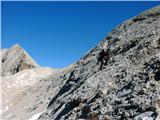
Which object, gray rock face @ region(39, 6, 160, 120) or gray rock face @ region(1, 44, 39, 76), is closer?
gray rock face @ region(39, 6, 160, 120)

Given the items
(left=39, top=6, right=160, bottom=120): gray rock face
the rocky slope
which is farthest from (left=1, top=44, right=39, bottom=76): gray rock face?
(left=39, top=6, right=160, bottom=120): gray rock face

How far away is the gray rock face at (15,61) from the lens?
104m

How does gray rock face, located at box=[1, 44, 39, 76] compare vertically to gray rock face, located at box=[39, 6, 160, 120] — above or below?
above

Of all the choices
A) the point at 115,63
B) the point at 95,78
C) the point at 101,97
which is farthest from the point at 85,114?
the point at 115,63

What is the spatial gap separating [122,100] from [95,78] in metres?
7.12

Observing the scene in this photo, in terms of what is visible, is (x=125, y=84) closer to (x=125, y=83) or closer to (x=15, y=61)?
(x=125, y=83)

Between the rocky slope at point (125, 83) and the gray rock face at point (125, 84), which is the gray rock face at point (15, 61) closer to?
the rocky slope at point (125, 83)

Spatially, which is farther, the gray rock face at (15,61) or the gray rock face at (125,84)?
the gray rock face at (15,61)

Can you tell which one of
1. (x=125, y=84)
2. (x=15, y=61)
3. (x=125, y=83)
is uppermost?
(x=15, y=61)

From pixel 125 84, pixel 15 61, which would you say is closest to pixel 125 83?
pixel 125 84

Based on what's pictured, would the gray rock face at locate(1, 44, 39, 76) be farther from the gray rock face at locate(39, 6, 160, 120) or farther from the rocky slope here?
the gray rock face at locate(39, 6, 160, 120)

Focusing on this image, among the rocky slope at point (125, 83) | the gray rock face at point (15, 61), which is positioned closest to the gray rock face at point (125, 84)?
the rocky slope at point (125, 83)

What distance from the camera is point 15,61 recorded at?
108312 millimetres

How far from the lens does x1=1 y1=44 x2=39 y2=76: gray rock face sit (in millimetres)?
103688
